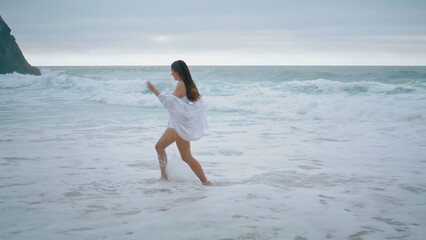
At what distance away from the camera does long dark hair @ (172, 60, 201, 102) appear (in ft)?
16.5

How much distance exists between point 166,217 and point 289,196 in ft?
5.18

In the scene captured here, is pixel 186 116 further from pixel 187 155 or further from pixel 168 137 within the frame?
pixel 187 155

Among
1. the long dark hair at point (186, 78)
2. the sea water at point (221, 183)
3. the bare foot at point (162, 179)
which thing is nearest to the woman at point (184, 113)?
the long dark hair at point (186, 78)

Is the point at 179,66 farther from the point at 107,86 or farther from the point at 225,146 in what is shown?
the point at 107,86

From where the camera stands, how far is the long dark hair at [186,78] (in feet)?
16.5

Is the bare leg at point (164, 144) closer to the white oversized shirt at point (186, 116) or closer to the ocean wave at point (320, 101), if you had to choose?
the white oversized shirt at point (186, 116)

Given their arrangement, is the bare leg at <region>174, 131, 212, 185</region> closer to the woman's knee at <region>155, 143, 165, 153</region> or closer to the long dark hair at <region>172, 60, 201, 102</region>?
the woman's knee at <region>155, 143, 165, 153</region>

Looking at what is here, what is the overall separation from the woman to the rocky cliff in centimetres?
4730

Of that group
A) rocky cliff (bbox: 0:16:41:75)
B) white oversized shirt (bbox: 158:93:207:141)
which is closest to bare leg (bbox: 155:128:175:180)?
white oversized shirt (bbox: 158:93:207:141)

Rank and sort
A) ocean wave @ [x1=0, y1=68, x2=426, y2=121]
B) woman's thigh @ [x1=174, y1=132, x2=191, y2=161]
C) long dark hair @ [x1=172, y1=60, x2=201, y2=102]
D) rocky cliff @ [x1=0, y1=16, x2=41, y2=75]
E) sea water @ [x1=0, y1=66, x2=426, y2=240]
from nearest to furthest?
sea water @ [x1=0, y1=66, x2=426, y2=240]
long dark hair @ [x1=172, y1=60, x2=201, y2=102]
woman's thigh @ [x1=174, y1=132, x2=191, y2=161]
ocean wave @ [x1=0, y1=68, x2=426, y2=121]
rocky cliff @ [x1=0, y1=16, x2=41, y2=75]

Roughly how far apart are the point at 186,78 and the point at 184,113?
0.44 meters

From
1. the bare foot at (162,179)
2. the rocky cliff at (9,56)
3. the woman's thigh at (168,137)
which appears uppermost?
the rocky cliff at (9,56)

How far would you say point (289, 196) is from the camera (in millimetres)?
4871

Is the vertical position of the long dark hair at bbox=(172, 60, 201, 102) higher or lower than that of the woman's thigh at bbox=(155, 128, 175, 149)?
higher
